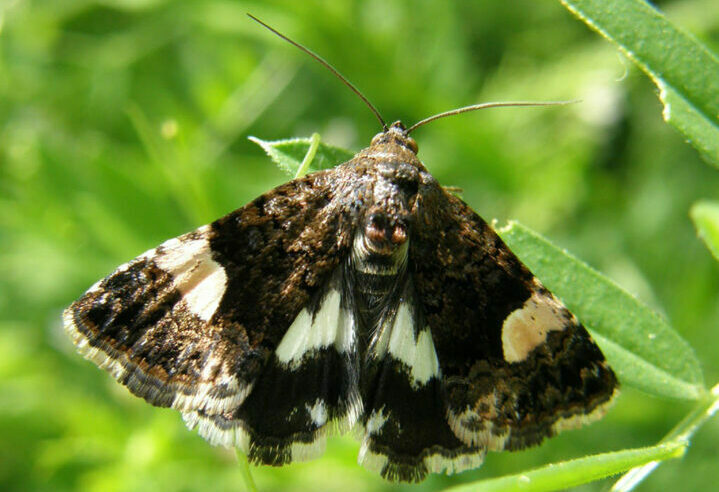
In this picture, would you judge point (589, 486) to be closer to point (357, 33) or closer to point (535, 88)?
point (535, 88)

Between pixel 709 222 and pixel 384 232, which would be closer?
pixel 709 222

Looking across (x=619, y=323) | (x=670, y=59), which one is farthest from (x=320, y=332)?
(x=670, y=59)

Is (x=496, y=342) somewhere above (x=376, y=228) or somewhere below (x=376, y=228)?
below

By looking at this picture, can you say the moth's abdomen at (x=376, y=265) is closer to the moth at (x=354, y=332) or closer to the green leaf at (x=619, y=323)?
the moth at (x=354, y=332)

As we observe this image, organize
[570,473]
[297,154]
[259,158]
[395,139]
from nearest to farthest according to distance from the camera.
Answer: [570,473] → [297,154] → [395,139] → [259,158]

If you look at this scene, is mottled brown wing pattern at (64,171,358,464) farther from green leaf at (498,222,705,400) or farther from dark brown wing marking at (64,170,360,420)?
green leaf at (498,222,705,400)

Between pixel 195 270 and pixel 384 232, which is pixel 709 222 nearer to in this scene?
pixel 384 232

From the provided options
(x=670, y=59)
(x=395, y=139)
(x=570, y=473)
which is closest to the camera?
(x=570, y=473)

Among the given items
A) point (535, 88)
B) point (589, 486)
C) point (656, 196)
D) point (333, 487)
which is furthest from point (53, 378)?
point (656, 196)
